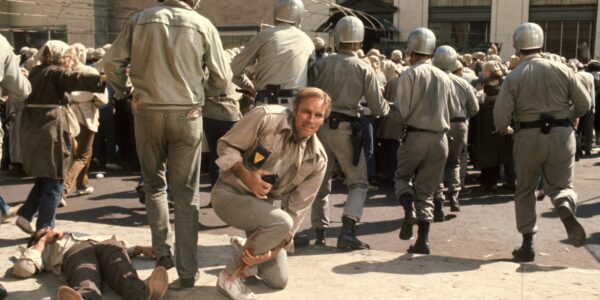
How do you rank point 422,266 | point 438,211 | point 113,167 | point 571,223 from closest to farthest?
point 422,266 → point 571,223 → point 438,211 → point 113,167

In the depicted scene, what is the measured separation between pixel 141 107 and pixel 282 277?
1410 millimetres

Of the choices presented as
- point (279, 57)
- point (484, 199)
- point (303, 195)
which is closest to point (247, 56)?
point (279, 57)

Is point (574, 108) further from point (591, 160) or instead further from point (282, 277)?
point (591, 160)

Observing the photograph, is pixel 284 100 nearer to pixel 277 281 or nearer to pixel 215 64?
pixel 215 64

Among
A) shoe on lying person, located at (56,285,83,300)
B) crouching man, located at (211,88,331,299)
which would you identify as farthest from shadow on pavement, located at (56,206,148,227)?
shoe on lying person, located at (56,285,83,300)

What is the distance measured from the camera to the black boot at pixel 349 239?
19.3 feet

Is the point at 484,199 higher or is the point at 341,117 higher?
the point at 341,117

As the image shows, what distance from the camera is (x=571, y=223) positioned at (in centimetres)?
551

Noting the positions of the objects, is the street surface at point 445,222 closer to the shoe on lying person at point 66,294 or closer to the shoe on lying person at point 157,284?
the shoe on lying person at point 157,284

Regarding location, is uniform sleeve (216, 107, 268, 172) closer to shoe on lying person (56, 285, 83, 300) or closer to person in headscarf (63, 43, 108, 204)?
shoe on lying person (56, 285, 83, 300)

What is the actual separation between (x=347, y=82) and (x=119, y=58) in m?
2.15

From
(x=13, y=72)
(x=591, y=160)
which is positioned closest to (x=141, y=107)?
(x=13, y=72)

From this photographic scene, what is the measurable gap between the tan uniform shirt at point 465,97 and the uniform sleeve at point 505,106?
2.13m

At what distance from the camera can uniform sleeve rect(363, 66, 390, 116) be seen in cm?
617
